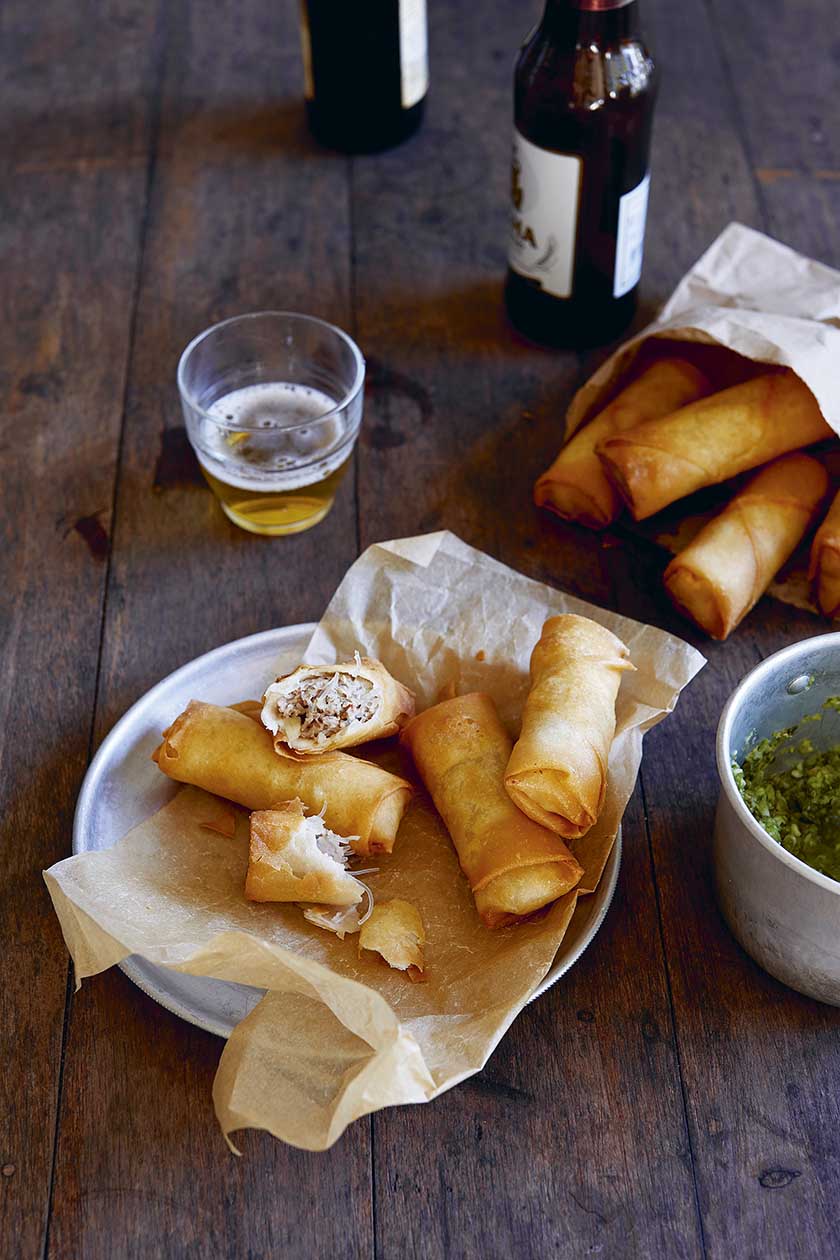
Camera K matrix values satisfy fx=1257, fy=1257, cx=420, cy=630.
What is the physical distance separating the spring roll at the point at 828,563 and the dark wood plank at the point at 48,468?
24.0 inches

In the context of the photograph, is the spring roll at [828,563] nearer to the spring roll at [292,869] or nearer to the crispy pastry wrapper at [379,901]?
the crispy pastry wrapper at [379,901]

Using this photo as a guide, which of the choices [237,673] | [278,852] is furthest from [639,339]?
[278,852]

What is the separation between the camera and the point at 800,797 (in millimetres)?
852

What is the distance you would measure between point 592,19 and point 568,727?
633mm

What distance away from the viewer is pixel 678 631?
1.06 metres

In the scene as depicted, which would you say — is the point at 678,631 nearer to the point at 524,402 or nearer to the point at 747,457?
the point at 747,457

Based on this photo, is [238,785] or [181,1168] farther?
[238,785]

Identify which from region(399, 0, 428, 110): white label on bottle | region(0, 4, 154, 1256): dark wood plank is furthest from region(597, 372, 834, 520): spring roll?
region(399, 0, 428, 110): white label on bottle

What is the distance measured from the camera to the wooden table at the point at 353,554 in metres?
0.76

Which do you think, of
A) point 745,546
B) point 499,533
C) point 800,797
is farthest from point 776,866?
point 499,533

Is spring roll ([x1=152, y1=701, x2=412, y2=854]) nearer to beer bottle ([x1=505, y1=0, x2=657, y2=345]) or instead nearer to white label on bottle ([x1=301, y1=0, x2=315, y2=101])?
beer bottle ([x1=505, y1=0, x2=657, y2=345])

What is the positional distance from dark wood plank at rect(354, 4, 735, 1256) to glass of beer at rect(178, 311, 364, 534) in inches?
3.0

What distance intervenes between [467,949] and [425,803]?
129mm

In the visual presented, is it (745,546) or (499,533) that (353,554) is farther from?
(745,546)
